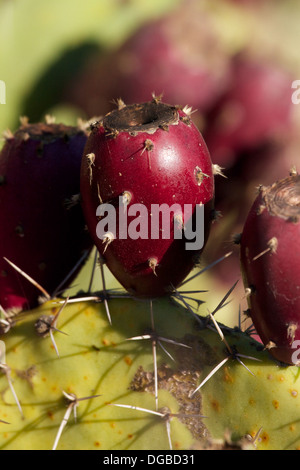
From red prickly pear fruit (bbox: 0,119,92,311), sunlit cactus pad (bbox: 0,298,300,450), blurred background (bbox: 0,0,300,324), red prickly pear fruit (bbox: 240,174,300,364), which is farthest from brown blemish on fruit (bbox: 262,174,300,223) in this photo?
blurred background (bbox: 0,0,300,324)

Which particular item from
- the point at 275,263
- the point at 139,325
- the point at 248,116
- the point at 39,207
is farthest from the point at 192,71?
the point at 275,263

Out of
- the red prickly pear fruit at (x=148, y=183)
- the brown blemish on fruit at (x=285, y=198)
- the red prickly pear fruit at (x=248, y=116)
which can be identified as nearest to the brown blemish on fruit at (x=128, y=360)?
the red prickly pear fruit at (x=148, y=183)

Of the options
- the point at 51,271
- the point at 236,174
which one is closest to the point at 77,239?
the point at 51,271

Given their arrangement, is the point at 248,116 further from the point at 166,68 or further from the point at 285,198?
the point at 285,198

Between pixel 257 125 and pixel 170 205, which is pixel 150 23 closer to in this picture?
pixel 257 125

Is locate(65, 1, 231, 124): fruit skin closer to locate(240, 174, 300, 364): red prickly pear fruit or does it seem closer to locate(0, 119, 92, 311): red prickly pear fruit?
locate(0, 119, 92, 311): red prickly pear fruit
